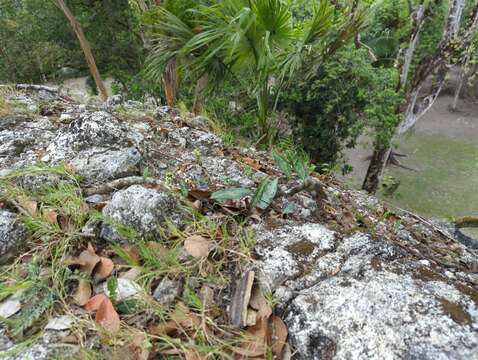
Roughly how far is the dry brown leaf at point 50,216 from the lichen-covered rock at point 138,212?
152 millimetres

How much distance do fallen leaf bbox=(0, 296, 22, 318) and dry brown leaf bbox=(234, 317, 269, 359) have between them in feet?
1.84

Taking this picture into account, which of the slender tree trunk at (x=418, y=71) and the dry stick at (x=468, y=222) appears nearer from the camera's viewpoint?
the dry stick at (x=468, y=222)

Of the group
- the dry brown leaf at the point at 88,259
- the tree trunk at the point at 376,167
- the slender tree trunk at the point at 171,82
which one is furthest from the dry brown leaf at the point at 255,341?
the tree trunk at the point at 376,167

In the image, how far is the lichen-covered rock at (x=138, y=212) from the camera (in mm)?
1031

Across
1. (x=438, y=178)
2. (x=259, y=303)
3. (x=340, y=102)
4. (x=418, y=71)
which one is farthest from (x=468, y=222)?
(x=438, y=178)

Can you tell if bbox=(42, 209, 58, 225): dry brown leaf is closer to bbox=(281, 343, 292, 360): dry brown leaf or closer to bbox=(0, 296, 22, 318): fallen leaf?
bbox=(0, 296, 22, 318): fallen leaf

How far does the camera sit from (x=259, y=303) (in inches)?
34.1

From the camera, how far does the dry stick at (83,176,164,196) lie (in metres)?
1.23

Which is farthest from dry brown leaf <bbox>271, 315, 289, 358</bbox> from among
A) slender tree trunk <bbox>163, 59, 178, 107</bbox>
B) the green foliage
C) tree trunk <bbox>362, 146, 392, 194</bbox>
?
tree trunk <bbox>362, 146, 392, 194</bbox>

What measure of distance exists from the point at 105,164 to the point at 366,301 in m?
1.04

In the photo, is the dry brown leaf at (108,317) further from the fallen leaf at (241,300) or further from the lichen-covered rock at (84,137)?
the lichen-covered rock at (84,137)

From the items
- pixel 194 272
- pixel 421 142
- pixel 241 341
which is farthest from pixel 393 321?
pixel 421 142

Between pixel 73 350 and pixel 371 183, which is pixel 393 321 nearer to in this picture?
pixel 73 350

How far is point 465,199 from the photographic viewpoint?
745cm
